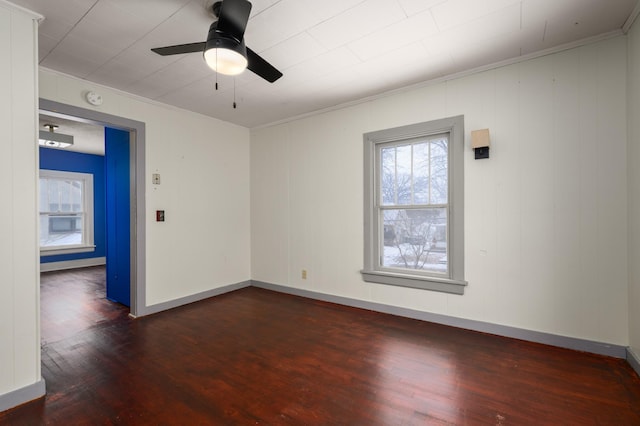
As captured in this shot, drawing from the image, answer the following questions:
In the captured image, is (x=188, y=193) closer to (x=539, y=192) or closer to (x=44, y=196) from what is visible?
(x=539, y=192)

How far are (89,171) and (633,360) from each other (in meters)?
9.79

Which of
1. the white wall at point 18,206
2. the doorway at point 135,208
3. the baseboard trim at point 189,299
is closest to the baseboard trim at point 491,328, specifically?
the baseboard trim at point 189,299

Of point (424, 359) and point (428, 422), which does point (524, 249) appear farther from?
point (428, 422)

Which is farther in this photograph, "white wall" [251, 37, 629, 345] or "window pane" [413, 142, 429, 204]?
"window pane" [413, 142, 429, 204]

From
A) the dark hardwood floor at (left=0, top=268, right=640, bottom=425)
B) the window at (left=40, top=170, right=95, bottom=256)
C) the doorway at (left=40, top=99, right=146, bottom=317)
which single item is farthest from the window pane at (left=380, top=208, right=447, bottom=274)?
the window at (left=40, top=170, right=95, bottom=256)

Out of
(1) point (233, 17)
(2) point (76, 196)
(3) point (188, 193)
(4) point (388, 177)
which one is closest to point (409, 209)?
(4) point (388, 177)

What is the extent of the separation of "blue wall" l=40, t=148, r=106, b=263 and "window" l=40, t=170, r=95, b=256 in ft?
0.33

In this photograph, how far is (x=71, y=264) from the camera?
7109 mm

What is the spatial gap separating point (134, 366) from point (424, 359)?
96.2 inches

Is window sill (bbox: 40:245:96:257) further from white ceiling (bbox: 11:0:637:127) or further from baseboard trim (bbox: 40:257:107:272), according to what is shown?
white ceiling (bbox: 11:0:637:127)

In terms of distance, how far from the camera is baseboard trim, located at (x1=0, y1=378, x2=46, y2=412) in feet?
6.55

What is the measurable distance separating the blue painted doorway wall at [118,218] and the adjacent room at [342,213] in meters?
0.05

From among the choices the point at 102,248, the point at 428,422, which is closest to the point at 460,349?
the point at 428,422

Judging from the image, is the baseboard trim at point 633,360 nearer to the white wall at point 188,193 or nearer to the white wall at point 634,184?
the white wall at point 634,184
